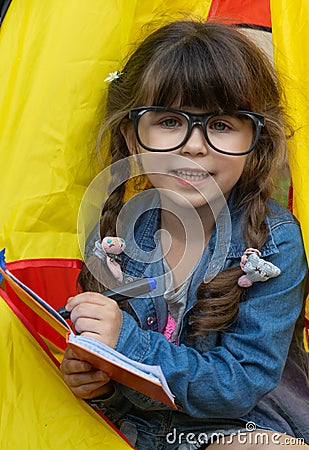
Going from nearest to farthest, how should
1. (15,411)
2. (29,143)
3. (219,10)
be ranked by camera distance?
(15,411)
(29,143)
(219,10)

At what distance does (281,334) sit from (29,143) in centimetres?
45

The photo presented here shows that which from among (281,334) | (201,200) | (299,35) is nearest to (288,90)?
(299,35)

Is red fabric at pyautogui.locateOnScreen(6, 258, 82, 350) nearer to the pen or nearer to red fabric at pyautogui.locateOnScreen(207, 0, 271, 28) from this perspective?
the pen

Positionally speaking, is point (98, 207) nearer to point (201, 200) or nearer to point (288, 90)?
point (201, 200)

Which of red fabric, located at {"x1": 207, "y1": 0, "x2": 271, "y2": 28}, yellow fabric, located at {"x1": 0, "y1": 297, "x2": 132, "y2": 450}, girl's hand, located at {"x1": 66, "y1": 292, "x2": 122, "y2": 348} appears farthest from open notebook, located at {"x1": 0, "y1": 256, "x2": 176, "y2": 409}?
red fabric, located at {"x1": 207, "y1": 0, "x2": 271, "y2": 28}

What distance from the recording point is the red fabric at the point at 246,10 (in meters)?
1.44

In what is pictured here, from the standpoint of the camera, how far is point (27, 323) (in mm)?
1127

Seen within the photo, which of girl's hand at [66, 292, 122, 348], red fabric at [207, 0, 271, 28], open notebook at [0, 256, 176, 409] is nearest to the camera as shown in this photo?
open notebook at [0, 256, 176, 409]

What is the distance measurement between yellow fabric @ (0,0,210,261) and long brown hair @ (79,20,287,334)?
0.05m

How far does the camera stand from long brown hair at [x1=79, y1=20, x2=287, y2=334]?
1.09m

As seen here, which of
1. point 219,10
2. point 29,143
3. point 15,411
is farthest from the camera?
point 219,10

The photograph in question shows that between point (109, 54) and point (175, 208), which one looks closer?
point (175, 208)

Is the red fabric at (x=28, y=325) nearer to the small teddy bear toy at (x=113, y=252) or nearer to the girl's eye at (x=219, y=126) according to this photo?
the small teddy bear toy at (x=113, y=252)

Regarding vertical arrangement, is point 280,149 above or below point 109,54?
below
